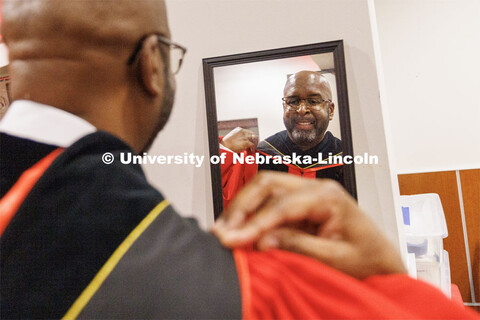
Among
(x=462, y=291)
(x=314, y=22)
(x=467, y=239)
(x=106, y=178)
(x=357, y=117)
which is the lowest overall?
(x=462, y=291)

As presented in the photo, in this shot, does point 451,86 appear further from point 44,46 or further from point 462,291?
point 44,46

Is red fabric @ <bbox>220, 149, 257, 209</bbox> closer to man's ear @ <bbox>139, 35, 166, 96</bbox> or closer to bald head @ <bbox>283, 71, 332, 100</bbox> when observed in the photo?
bald head @ <bbox>283, 71, 332, 100</bbox>

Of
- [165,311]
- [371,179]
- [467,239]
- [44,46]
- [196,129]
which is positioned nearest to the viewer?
[165,311]

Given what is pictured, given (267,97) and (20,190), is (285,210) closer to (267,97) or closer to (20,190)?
(20,190)

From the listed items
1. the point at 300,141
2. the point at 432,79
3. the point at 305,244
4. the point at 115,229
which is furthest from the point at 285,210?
the point at 432,79

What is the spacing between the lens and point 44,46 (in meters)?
0.41

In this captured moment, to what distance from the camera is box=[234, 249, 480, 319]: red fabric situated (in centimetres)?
31

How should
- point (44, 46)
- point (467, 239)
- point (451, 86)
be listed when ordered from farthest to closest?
point (451, 86) → point (467, 239) → point (44, 46)

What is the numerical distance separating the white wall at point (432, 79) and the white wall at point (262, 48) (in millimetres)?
2076

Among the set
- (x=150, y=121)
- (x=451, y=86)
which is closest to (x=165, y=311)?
(x=150, y=121)

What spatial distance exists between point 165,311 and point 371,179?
0.90 meters

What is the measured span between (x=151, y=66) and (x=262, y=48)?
758 mm

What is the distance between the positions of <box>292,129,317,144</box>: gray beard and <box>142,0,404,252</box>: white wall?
0.43 feet

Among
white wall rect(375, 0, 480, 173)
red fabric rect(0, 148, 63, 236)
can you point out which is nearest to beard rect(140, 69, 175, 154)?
red fabric rect(0, 148, 63, 236)
